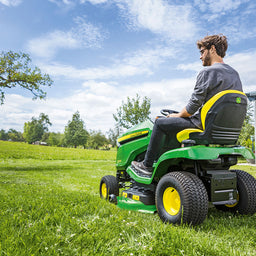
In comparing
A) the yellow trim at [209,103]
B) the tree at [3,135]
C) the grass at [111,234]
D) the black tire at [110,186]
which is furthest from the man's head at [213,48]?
the tree at [3,135]

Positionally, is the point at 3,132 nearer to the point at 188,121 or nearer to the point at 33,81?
the point at 33,81

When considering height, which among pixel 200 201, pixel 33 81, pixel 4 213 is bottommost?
pixel 4 213

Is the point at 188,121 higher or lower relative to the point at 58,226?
higher

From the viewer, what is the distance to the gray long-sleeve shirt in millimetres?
2549

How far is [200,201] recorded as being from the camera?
2.38 metres

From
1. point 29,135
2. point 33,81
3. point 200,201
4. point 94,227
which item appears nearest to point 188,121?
point 200,201

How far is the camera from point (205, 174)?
2.66 metres

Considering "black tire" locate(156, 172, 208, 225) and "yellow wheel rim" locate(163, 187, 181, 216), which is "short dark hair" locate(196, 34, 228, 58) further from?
"yellow wheel rim" locate(163, 187, 181, 216)

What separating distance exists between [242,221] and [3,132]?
13024cm

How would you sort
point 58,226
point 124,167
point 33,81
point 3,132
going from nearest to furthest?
1. point 58,226
2. point 124,167
3. point 33,81
4. point 3,132

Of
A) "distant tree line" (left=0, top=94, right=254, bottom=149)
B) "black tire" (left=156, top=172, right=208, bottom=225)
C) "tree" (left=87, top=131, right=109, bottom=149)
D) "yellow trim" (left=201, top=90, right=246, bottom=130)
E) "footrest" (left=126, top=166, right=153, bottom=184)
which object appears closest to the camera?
"black tire" (left=156, top=172, right=208, bottom=225)

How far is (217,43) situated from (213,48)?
65mm

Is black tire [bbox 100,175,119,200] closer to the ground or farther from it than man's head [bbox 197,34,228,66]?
closer to the ground

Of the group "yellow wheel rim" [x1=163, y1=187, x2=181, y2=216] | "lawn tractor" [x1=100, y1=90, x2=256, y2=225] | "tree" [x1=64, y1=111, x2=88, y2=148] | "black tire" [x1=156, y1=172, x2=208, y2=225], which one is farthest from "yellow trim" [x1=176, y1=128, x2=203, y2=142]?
"tree" [x1=64, y1=111, x2=88, y2=148]
